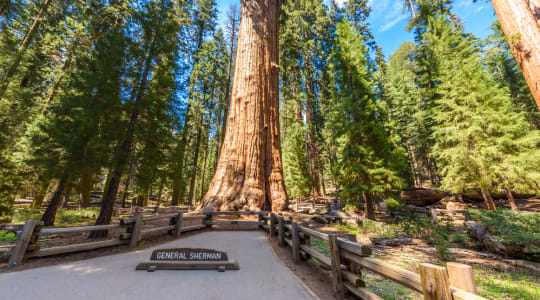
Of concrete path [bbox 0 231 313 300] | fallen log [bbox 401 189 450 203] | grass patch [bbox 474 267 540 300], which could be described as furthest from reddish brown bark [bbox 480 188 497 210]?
concrete path [bbox 0 231 313 300]

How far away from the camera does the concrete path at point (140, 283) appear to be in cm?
268

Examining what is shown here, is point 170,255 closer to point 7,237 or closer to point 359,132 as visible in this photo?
point 7,237

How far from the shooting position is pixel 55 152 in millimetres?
8078

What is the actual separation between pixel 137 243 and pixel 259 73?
8761 mm

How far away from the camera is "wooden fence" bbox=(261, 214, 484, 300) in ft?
4.99

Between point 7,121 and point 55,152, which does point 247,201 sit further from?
point 7,121

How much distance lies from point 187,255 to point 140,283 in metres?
0.87

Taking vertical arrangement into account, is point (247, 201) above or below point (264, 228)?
above

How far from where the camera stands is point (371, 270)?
239 cm

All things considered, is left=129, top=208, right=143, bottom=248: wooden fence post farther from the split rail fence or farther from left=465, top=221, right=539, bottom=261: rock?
left=465, top=221, right=539, bottom=261: rock

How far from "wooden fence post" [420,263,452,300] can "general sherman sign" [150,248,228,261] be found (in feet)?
10.8

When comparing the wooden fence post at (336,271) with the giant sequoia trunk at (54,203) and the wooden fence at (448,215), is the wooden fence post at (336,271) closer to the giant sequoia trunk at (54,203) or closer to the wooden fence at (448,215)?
the wooden fence at (448,215)

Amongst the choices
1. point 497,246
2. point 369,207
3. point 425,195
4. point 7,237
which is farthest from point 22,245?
point 425,195

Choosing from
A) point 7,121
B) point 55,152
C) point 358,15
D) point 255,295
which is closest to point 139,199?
point 7,121
